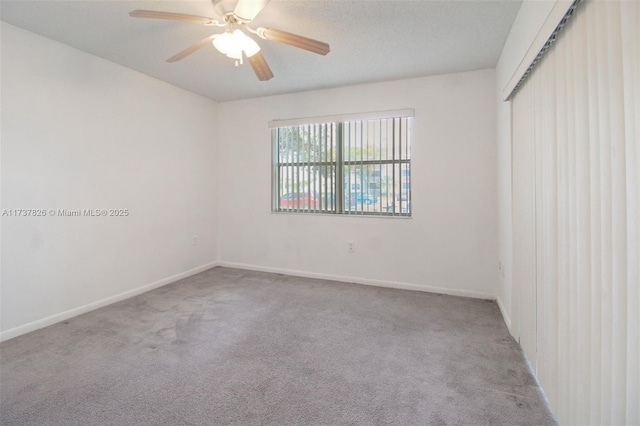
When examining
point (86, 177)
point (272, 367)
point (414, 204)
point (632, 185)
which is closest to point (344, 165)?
point (414, 204)

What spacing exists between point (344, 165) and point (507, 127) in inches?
73.0

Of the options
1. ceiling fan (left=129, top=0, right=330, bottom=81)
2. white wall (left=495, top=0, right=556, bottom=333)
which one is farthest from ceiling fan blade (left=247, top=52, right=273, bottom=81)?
white wall (left=495, top=0, right=556, bottom=333)

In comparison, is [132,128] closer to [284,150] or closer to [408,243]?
[284,150]

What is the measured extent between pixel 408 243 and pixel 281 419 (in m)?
2.56

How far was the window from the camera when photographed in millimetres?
3688

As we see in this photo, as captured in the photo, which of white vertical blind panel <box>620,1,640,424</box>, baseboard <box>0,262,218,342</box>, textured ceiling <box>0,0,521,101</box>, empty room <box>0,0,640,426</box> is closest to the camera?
white vertical blind panel <box>620,1,640,424</box>

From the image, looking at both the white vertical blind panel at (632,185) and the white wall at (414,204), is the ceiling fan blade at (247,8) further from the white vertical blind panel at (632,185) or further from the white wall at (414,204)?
the white wall at (414,204)

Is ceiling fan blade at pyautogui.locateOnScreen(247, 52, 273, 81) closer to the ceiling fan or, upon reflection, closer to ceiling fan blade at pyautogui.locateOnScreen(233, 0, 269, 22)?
the ceiling fan

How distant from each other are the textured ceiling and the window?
59cm

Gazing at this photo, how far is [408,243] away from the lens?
3.67m

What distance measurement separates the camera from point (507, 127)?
2676mm

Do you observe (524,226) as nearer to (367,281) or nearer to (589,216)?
(589,216)

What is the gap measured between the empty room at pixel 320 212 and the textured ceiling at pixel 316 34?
0.9 inches

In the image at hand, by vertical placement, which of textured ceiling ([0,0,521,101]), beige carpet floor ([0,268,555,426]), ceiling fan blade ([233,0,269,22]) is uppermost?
textured ceiling ([0,0,521,101])
